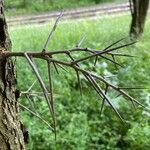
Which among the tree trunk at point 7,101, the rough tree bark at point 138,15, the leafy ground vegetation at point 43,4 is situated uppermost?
the tree trunk at point 7,101

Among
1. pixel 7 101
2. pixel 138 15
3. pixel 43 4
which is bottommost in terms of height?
pixel 43 4

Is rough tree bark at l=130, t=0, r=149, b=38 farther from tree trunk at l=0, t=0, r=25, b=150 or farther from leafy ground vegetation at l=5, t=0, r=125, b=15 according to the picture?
leafy ground vegetation at l=5, t=0, r=125, b=15

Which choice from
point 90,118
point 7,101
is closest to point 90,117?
point 90,118

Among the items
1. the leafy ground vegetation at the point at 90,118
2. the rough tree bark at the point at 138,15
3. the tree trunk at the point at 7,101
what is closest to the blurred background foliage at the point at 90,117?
the leafy ground vegetation at the point at 90,118

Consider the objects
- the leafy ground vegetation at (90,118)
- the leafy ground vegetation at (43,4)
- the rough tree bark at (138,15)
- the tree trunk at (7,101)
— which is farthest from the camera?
the leafy ground vegetation at (43,4)

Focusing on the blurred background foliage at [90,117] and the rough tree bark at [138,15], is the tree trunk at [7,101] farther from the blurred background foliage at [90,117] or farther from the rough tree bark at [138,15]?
the rough tree bark at [138,15]

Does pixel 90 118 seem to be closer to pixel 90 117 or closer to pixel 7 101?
pixel 90 117

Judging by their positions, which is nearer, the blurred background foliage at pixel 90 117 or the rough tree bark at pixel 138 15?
the blurred background foliage at pixel 90 117

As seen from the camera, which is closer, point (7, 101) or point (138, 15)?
point (7, 101)
